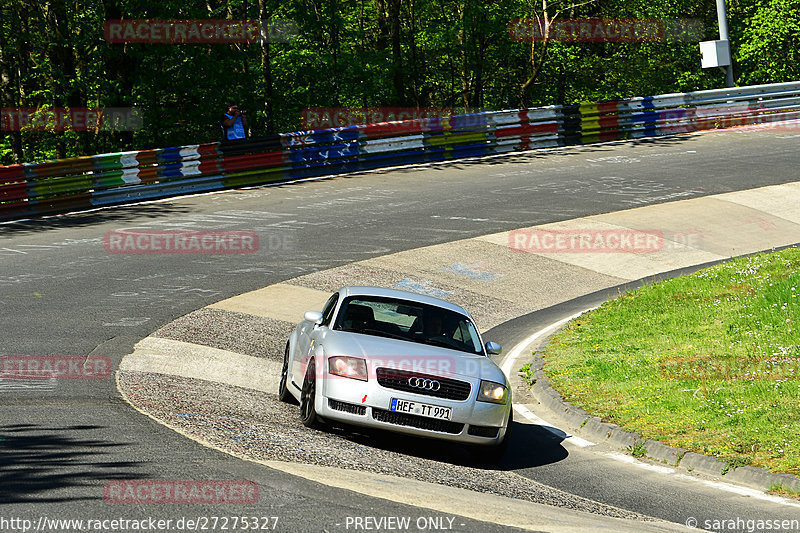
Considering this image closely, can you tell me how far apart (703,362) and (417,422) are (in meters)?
4.83

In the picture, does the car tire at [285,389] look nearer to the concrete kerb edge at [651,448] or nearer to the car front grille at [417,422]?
the car front grille at [417,422]

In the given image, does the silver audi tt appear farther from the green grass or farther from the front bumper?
the green grass

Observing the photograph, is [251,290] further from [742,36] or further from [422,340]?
[742,36]

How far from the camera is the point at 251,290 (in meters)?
16.3

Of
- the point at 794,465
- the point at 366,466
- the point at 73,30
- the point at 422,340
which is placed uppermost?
the point at 73,30

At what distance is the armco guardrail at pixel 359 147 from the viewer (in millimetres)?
21578

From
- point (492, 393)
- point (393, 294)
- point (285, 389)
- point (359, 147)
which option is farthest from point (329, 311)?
point (359, 147)

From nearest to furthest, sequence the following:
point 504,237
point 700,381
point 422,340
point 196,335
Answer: point 422,340 → point 700,381 → point 196,335 → point 504,237

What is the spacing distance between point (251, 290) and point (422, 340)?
6976 mm

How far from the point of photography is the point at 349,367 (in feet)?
29.8

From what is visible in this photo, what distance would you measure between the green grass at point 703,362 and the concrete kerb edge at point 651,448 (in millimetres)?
109

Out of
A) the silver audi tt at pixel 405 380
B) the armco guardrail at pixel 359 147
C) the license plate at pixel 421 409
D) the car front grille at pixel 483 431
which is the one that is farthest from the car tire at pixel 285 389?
the armco guardrail at pixel 359 147

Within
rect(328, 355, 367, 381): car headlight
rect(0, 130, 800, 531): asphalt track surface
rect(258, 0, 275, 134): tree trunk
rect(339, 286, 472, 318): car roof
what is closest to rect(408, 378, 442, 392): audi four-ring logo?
rect(328, 355, 367, 381): car headlight

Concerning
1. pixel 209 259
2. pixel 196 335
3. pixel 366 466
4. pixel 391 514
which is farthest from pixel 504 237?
pixel 391 514
